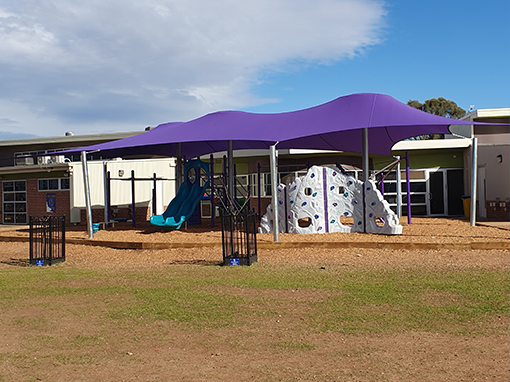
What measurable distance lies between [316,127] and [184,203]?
5.12m

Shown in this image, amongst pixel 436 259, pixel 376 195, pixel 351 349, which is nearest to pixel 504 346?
pixel 351 349

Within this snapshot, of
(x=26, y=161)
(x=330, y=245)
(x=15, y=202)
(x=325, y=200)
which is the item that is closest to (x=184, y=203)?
(x=325, y=200)

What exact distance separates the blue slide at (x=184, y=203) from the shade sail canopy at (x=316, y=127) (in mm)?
1513

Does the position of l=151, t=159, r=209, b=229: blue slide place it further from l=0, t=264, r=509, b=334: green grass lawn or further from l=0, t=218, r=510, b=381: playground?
l=0, t=264, r=509, b=334: green grass lawn

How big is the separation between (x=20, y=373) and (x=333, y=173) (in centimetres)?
1114

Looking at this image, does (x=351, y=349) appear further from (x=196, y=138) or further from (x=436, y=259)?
(x=196, y=138)

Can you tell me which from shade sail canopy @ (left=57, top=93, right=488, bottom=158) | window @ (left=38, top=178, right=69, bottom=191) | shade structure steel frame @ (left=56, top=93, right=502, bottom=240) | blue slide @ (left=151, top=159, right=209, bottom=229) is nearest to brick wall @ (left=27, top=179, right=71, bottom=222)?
window @ (left=38, top=178, right=69, bottom=191)

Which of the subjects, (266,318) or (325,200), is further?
(325,200)

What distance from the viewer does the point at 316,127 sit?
14.9 metres

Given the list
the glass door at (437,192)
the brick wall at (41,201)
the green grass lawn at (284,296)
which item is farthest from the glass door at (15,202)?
the glass door at (437,192)

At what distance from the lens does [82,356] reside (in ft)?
15.9

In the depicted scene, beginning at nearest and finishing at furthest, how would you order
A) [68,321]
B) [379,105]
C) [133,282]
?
[68,321], [133,282], [379,105]

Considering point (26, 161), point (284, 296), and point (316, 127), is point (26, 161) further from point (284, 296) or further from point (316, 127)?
point (284, 296)

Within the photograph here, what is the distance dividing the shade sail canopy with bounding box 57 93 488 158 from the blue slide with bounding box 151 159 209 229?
151cm
